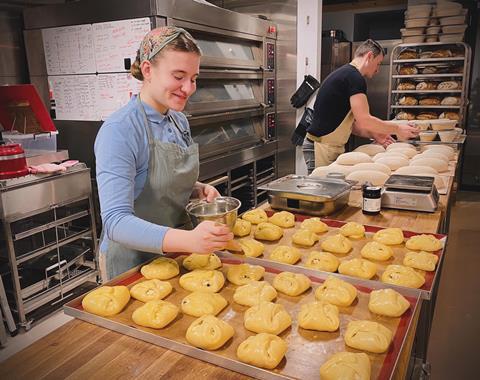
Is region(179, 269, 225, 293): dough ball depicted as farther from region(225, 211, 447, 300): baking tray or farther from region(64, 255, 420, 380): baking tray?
region(225, 211, 447, 300): baking tray

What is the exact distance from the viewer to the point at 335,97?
318cm

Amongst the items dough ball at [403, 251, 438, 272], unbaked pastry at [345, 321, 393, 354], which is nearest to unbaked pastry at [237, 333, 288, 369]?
unbaked pastry at [345, 321, 393, 354]

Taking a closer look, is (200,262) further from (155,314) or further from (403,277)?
(403,277)

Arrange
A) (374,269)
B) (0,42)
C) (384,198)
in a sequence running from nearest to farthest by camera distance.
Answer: (374,269) → (384,198) → (0,42)

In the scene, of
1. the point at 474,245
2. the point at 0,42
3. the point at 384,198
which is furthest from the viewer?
the point at 474,245

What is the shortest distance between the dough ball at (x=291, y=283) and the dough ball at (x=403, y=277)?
25 cm

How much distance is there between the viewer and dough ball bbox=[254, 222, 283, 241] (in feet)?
5.48

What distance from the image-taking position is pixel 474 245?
4074 mm

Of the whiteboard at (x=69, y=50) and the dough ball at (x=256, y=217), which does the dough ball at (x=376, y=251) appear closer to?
the dough ball at (x=256, y=217)

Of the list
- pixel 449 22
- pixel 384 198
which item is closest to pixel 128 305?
pixel 384 198

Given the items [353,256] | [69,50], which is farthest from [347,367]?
[69,50]

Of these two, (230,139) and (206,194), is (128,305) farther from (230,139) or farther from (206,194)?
(230,139)

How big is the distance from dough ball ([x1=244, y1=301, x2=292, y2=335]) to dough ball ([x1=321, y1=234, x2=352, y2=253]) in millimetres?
502

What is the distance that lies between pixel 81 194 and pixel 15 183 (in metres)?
0.51
